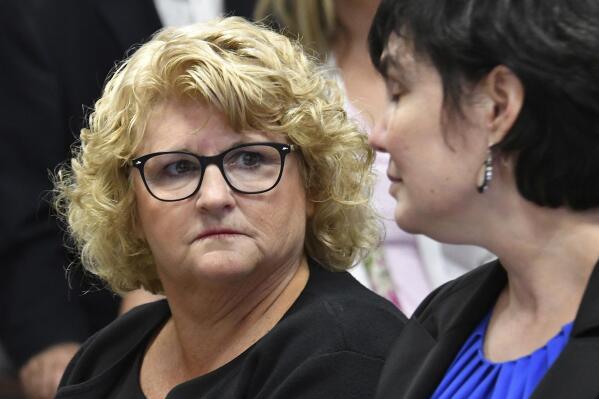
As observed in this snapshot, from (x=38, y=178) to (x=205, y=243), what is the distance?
4.30ft

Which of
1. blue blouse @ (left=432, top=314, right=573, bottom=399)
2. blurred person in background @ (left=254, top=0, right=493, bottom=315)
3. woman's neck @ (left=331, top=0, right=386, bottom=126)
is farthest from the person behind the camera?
woman's neck @ (left=331, top=0, right=386, bottom=126)

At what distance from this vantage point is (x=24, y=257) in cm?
388

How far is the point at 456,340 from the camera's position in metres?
2.28

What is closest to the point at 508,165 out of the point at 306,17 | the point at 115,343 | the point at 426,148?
the point at 426,148

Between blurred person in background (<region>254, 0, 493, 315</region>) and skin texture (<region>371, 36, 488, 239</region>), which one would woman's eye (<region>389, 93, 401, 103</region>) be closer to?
skin texture (<region>371, 36, 488, 239</region>)

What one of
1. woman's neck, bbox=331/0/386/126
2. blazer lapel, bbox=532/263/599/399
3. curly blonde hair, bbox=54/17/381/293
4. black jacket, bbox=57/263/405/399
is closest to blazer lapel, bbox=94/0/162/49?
woman's neck, bbox=331/0/386/126

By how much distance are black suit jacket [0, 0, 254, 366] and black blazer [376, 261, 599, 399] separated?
66.4 inches

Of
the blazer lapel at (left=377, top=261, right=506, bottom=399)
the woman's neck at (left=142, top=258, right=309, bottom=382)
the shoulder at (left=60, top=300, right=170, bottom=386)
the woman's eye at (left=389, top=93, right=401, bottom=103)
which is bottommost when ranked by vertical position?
the shoulder at (left=60, top=300, right=170, bottom=386)

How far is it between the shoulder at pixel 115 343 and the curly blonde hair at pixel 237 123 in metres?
0.11

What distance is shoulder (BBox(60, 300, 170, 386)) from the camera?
307 centimetres

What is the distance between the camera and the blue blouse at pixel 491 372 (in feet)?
6.73

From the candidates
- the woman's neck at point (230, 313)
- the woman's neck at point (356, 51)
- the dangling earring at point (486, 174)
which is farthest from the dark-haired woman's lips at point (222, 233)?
the woman's neck at point (356, 51)

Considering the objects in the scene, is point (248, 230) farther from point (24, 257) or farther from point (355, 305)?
point (24, 257)

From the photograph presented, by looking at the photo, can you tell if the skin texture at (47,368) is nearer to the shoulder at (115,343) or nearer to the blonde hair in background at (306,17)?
the shoulder at (115,343)
